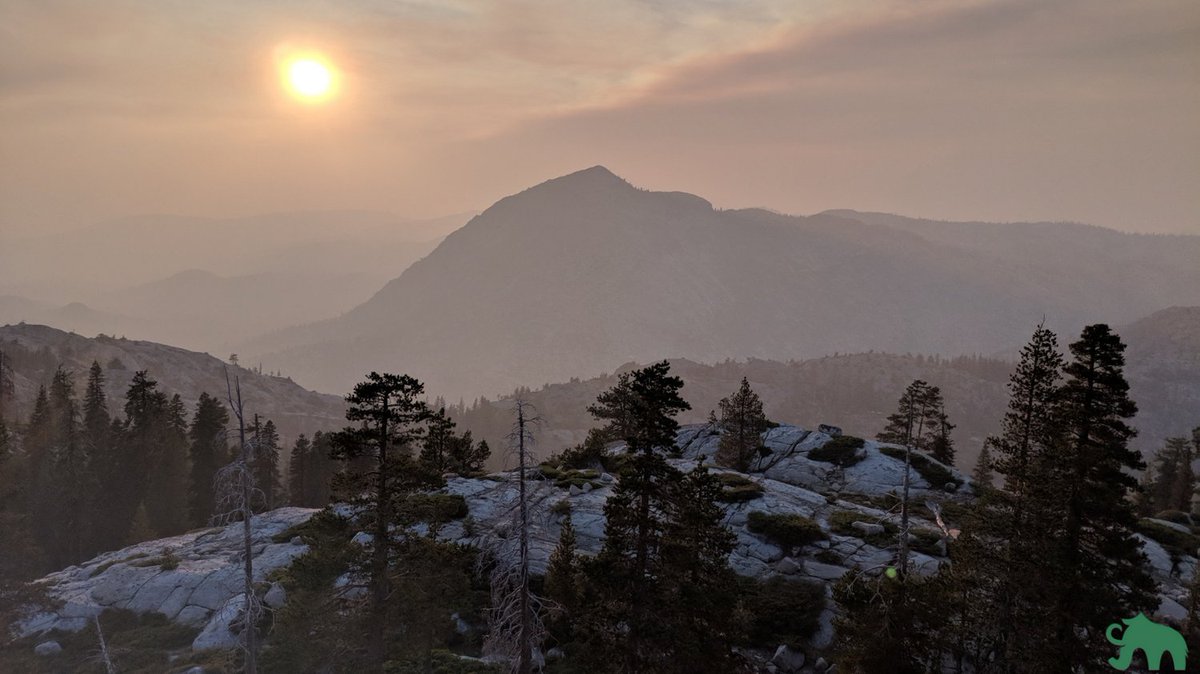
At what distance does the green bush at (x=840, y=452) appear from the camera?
212ft

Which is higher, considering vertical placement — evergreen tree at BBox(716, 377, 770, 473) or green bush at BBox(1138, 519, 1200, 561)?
evergreen tree at BBox(716, 377, 770, 473)

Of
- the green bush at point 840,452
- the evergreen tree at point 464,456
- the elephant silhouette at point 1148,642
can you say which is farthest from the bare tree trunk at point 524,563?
the green bush at point 840,452

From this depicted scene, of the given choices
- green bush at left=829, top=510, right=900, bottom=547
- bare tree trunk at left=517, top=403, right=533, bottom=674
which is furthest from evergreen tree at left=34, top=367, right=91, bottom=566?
green bush at left=829, top=510, right=900, bottom=547

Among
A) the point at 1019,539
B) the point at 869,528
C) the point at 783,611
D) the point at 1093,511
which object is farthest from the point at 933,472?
the point at 1093,511

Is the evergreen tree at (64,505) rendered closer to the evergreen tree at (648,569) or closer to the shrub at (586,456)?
the shrub at (586,456)

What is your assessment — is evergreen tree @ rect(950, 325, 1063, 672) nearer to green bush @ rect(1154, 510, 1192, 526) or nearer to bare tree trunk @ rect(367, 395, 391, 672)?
bare tree trunk @ rect(367, 395, 391, 672)

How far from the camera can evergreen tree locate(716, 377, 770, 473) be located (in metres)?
65.6

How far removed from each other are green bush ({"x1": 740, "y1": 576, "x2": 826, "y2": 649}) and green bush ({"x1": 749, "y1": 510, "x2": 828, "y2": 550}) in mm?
4467

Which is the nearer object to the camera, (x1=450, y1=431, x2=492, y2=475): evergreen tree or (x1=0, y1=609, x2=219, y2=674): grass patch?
(x1=0, y1=609, x2=219, y2=674): grass patch

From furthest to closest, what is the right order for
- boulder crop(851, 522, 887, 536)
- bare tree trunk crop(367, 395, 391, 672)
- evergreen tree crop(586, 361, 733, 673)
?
boulder crop(851, 522, 887, 536) < bare tree trunk crop(367, 395, 391, 672) < evergreen tree crop(586, 361, 733, 673)

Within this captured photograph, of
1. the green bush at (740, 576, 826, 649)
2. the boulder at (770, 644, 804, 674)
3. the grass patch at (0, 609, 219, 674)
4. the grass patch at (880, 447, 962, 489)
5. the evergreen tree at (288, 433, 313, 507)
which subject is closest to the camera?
the boulder at (770, 644, 804, 674)

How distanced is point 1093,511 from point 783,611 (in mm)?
18244

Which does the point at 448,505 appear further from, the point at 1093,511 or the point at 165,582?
the point at 1093,511

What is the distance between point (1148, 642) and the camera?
3148cm
